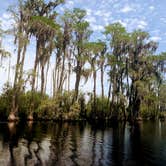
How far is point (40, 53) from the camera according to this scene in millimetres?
49406

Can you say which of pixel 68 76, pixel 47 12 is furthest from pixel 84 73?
pixel 47 12

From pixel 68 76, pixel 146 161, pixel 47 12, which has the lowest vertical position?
pixel 146 161

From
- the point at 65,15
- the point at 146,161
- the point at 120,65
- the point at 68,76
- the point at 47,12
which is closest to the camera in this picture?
the point at 146,161

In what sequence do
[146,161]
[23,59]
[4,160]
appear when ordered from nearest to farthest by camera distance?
[4,160] < [146,161] < [23,59]

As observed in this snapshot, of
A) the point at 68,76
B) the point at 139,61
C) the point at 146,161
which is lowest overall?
the point at 146,161

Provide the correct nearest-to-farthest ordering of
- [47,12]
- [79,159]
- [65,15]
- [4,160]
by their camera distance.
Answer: [4,160]
[79,159]
[47,12]
[65,15]

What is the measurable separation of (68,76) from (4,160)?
44.0 meters

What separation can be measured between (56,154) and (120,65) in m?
46.5

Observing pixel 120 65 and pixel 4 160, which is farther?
pixel 120 65

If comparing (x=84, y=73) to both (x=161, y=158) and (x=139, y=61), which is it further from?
(x=161, y=158)

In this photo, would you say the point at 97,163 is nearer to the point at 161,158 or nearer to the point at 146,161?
the point at 146,161

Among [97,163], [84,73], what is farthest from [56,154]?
[84,73]

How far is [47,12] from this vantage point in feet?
158

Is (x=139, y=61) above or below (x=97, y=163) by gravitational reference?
above
